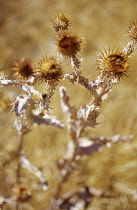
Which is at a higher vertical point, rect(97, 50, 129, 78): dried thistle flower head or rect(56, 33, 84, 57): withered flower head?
rect(56, 33, 84, 57): withered flower head

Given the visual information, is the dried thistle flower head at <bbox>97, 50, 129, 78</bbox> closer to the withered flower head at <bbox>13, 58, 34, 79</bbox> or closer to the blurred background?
the blurred background

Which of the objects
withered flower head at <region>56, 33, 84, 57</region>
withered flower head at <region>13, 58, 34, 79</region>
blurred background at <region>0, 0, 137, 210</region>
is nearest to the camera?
withered flower head at <region>56, 33, 84, 57</region>

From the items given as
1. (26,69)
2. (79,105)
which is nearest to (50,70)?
(26,69)

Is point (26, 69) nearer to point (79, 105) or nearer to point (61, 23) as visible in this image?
point (61, 23)

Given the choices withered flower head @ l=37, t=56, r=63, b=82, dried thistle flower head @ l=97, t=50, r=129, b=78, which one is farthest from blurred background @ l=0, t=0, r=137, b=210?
withered flower head @ l=37, t=56, r=63, b=82

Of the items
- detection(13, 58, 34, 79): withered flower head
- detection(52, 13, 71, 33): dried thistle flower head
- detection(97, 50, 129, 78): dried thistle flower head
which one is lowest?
detection(97, 50, 129, 78): dried thistle flower head

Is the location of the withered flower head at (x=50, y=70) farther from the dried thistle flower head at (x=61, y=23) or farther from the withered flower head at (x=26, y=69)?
the dried thistle flower head at (x=61, y=23)

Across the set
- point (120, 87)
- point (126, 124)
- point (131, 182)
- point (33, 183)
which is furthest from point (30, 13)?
point (131, 182)

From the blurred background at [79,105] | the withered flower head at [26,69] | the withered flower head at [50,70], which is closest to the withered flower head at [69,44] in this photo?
the withered flower head at [50,70]
